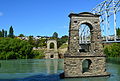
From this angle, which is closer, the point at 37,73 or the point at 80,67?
the point at 80,67

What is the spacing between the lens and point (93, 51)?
890 inches

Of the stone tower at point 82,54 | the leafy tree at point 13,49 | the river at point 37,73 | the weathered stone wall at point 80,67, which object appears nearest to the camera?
the weathered stone wall at point 80,67

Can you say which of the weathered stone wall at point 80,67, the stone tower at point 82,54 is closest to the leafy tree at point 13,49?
the stone tower at point 82,54

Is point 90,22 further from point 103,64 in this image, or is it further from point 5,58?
point 5,58

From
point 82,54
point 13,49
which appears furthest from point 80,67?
point 13,49

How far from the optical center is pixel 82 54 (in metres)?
21.8

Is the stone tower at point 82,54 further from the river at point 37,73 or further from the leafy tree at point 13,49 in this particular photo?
the leafy tree at point 13,49

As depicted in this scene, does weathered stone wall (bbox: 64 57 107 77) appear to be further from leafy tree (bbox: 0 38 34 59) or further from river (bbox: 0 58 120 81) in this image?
leafy tree (bbox: 0 38 34 59)

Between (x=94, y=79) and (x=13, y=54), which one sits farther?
(x=13, y=54)

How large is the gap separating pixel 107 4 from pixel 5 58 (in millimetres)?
37329

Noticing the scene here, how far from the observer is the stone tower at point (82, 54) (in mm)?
21344

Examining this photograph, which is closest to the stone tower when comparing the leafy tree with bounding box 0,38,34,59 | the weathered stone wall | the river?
→ the weathered stone wall

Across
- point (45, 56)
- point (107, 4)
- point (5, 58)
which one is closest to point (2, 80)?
point (107, 4)

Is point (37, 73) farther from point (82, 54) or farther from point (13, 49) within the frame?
point (13, 49)
